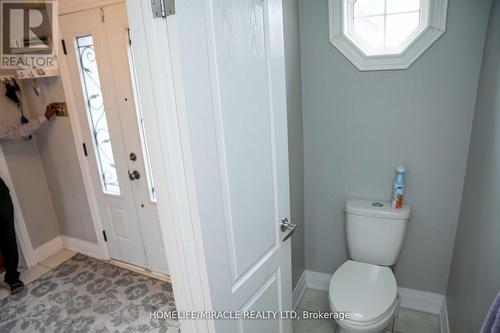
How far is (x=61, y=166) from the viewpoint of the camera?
2.77 m

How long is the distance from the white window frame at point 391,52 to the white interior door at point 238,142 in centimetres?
75

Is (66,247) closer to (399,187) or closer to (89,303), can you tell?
(89,303)

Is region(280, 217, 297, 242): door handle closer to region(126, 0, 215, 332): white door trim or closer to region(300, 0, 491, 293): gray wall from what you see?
region(126, 0, 215, 332): white door trim

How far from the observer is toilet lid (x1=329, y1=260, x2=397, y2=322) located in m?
1.52

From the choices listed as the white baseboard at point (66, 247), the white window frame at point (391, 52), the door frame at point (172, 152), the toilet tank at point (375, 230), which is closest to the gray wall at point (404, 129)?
the white window frame at point (391, 52)

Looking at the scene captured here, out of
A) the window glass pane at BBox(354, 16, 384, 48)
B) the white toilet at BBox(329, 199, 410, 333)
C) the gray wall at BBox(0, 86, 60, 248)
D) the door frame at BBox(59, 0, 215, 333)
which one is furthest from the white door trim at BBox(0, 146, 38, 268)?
the window glass pane at BBox(354, 16, 384, 48)

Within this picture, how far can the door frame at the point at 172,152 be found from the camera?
31.4 inches

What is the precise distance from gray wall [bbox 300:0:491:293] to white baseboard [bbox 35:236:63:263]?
2599 mm

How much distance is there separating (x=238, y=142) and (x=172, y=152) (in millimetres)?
262

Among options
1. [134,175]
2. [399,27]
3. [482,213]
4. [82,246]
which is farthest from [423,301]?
[82,246]

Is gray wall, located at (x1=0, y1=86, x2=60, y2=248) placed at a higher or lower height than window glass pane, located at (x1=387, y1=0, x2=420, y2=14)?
lower

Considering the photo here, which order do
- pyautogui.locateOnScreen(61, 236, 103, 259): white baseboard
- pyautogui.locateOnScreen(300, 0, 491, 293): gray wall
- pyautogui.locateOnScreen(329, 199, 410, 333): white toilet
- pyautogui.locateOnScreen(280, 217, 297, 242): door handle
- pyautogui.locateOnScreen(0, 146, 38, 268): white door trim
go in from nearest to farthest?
pyautogui.locateOnScreen(280, 217, 297, 242): door handle, pyautogui.locateOnScreen(329, 199, 410, 333): white toilet, pyautogui.locateOnScreen(300, 0, 491, 293): gray wall, pyautogui.locateOnScreen(0, 146, 38, 268): white door trim, pyautogui.locateOnScreen(61, 236, 103, 259): white baseboard

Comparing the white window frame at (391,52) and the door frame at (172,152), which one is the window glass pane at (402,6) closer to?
the white window frame at (391,52)

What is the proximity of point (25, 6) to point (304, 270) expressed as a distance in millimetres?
Result: 3031
